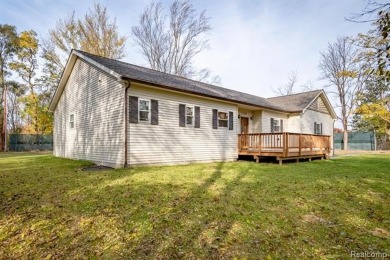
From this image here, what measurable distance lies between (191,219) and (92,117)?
9.20 meters

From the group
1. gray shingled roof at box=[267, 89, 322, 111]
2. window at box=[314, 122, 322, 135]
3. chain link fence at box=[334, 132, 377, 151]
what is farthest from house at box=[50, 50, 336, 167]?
chain link fence at box=[334, 132, 377, 151]

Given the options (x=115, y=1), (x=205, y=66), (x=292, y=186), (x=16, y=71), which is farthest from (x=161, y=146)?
(x=16, y=71)

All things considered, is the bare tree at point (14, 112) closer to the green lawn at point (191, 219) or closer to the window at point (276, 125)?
the window at point (276, 125)

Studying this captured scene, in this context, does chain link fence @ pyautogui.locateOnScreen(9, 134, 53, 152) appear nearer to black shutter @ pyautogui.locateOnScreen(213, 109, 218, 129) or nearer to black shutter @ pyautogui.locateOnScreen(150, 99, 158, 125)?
black shutter @ pyautogui.locateOnScreen(150, 99, 158, 125)

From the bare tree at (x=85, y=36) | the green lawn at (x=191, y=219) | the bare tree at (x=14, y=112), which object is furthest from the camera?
the bare tree at (x=14, y=112)

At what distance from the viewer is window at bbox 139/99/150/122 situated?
9.89 m

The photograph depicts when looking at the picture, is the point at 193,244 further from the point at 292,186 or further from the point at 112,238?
the point at 292,186

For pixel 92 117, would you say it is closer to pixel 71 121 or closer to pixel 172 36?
pixel 71 121

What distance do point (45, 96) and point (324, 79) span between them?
33.3 metres

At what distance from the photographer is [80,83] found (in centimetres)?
1292

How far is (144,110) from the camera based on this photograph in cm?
999

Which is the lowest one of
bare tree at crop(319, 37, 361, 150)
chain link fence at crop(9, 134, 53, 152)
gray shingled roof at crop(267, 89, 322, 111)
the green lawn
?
the green lawn

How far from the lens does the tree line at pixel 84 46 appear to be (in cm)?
2509

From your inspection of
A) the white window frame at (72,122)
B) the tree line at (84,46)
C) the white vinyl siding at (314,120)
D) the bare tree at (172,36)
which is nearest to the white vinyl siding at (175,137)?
the white window frame at (72,122)
